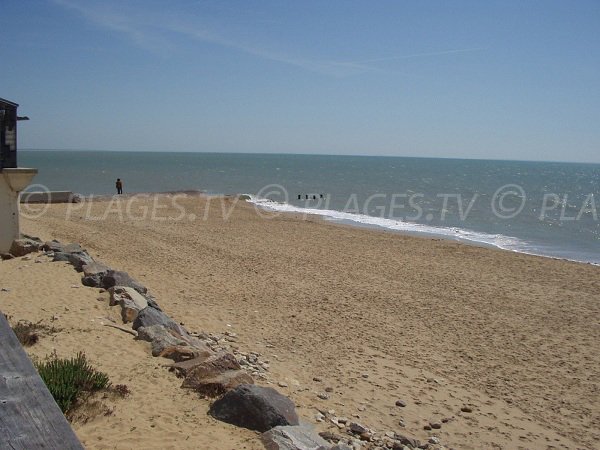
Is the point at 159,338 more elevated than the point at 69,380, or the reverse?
the point at 69,380

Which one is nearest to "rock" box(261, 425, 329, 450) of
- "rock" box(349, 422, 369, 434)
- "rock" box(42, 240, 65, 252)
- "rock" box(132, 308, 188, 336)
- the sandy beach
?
the sandy beach

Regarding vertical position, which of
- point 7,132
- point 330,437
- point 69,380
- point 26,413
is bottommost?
point 330,437

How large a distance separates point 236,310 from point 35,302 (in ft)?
13.4

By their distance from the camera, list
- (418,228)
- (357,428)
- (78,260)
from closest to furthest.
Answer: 1. (357,428)
2. (78,260)
3. (418,228)

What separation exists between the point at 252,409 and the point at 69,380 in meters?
1.75

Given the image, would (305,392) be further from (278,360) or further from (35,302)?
(35,302)

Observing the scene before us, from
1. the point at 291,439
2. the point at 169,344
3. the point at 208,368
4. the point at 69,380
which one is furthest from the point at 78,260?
the point at 291,439

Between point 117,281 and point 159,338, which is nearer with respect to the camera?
point 159,338

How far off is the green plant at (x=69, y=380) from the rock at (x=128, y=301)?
2.76 m

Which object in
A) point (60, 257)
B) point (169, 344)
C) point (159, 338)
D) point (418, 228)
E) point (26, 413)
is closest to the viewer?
point (26, 413)

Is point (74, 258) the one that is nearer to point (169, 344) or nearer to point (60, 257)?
point (60, 257)

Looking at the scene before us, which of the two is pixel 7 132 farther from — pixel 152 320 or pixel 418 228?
pixel 418 228

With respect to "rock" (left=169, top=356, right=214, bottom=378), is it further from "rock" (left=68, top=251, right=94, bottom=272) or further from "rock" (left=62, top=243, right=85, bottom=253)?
"rock" (left=62, top=243, right=85, bottom=253)

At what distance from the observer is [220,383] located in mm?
5543
